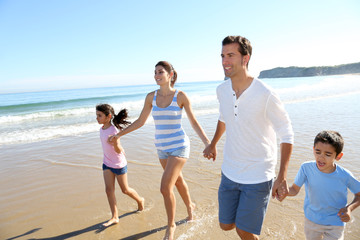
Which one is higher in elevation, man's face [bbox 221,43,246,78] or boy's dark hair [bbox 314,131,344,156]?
man's face [bbox 221,43,246,78]

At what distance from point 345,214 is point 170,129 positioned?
1.98 m

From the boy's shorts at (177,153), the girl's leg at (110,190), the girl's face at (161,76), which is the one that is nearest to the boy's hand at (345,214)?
the boy's shorts at (177,153)

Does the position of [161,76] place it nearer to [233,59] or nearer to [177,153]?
[177,153]

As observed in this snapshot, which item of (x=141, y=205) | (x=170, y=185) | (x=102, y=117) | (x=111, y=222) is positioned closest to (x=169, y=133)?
(x=170, y=185)

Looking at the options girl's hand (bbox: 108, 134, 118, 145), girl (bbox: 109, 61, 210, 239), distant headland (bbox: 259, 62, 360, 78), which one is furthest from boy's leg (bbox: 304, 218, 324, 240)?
distant headland (bbox: 259, 62, 360, 78)

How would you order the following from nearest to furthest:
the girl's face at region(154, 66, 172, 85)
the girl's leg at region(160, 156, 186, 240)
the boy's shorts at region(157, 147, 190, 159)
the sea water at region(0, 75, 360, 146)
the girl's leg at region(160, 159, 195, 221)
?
1. the girl's leg at region(160, 156, 186, 240)
2. the boy's shorts at region(157, 147, 190, 159)
3. the girl's face at region(154, 66, 172, 85)
4. the girl's leg at region(160, 159, 195, 221)
5. the sea water at region(0, 75, 360, 146)

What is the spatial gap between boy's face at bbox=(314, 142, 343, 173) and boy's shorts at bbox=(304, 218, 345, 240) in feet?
1.60

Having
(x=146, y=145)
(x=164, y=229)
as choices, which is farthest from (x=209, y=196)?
(x=146, y=145)

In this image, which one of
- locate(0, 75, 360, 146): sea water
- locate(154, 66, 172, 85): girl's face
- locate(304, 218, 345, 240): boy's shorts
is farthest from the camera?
locate(0, 75, 360, 146): sea water

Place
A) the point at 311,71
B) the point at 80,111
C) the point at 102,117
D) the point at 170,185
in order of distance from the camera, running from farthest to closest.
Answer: the point at 311,71 < the point at 80,111 < the point at 102,117 < the point at 170,185

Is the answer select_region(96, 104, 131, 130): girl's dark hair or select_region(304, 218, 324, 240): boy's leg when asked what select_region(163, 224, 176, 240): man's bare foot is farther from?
select_region(96, 104, 131, 130): girl's dark hair

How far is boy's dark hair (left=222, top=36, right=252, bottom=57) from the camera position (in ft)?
6.86

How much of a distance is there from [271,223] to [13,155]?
706 centimetres

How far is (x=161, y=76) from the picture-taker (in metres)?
3.23
